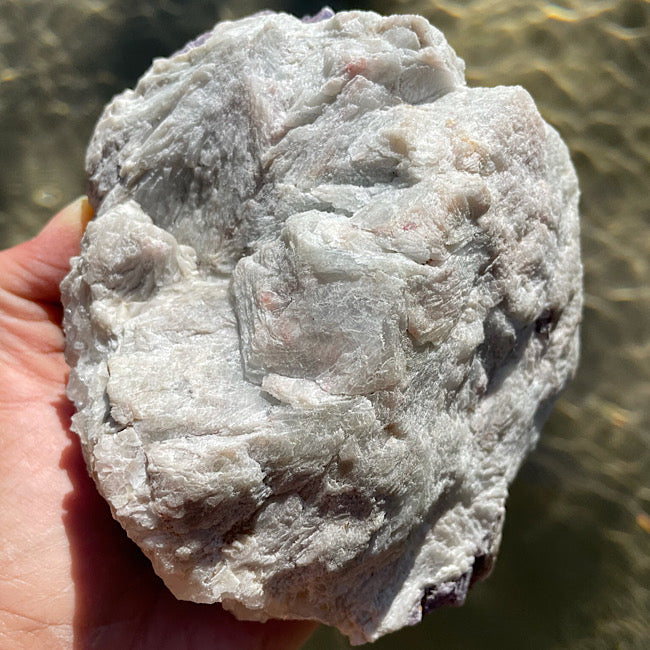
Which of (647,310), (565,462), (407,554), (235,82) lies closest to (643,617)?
(565,462)

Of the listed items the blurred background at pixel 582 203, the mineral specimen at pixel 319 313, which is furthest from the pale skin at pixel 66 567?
the blurred background at pixel 582 203

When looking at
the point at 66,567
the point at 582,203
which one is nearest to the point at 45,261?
the point at 66,567

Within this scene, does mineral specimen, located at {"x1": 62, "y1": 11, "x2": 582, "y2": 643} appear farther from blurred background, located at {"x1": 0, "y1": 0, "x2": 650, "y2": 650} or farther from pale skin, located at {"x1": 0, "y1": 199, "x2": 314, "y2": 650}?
Result: blurred background, located at {"x1": 0, "y1": 0, "x2": 650, "y2": 650}

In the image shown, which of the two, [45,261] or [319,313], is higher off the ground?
[319,313]

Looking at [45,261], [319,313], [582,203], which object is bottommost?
[582,203]

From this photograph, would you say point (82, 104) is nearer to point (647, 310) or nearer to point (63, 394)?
point (63, 394)

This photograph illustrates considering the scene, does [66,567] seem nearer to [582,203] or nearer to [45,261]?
[45,261]
